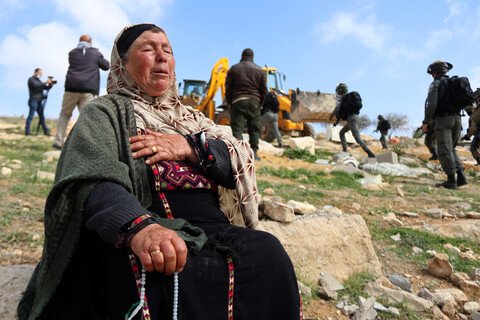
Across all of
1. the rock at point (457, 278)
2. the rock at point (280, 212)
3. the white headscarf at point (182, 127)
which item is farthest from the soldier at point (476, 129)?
the white headscarf at point (182, 127)

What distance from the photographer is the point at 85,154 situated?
3.60 feet

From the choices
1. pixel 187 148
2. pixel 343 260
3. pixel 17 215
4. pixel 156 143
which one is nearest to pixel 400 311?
pixel 343 260

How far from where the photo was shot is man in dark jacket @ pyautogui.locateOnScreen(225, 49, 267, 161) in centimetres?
637

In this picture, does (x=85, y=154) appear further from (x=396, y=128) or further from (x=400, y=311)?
(x=396, y=128)

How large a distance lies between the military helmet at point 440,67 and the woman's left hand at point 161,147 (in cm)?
613

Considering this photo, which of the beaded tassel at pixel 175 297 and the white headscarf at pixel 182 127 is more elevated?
the white headscarf at pixel 182 127

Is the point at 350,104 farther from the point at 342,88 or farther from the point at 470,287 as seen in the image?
the point at 470,287

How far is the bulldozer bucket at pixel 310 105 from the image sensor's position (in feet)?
43.0

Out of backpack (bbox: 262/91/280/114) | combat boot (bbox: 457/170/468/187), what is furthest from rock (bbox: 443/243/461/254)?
backpack (bbox: 262/91/280/114)

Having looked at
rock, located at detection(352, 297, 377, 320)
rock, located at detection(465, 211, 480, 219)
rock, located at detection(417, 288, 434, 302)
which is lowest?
rock, located at detection(352, 297, 377, 320)

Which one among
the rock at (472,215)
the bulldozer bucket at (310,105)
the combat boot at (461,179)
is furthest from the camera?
the bulldozer bucket at (310,105)

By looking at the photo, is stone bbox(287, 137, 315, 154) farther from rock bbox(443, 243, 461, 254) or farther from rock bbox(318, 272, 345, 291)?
rock bbox(318, 272, 345, 291)

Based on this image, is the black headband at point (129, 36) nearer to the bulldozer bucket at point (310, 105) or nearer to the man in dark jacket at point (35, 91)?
the man in dark jacket at point (35, 91)

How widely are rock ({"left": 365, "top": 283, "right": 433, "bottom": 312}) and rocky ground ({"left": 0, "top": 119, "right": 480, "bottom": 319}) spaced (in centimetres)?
4
